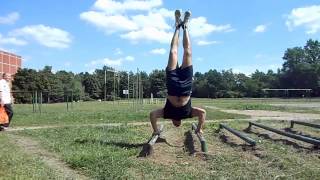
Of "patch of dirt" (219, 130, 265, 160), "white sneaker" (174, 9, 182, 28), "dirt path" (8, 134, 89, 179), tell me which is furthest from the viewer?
"white sneaker" (174, 9, 182, 28)

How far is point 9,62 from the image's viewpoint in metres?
116

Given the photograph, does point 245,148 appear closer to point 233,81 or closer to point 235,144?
point 235,144

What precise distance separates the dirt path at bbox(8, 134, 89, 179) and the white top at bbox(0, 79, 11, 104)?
7.81ft

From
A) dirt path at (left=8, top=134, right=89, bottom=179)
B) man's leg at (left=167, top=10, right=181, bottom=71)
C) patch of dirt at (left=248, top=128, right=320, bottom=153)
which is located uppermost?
man's leg at (left=167, top=10, right=181, bottom=71)

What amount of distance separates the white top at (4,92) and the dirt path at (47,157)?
238cm

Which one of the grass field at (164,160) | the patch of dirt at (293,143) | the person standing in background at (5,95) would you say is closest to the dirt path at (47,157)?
the grass field at (164,160)

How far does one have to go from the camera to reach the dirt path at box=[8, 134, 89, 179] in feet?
26.8

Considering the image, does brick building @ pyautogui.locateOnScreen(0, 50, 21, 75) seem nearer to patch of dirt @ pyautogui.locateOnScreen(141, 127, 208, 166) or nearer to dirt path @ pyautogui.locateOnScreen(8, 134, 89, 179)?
dirt path @ pyautogui.locateOnScreen(8, 134, 89, 179)

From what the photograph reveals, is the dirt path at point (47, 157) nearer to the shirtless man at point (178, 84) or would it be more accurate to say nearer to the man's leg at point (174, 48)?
the shirtless man at point (178, 84)

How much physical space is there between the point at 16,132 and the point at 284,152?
8.96m

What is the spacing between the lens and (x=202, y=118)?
11.2 m

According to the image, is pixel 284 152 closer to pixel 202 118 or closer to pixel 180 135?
pixel 202 118

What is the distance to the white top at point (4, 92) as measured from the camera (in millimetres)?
16797

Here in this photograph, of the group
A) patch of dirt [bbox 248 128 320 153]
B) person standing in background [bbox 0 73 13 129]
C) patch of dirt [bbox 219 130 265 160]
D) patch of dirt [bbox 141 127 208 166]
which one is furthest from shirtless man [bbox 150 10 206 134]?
person standing in background [bbox 0 73 13 129]
